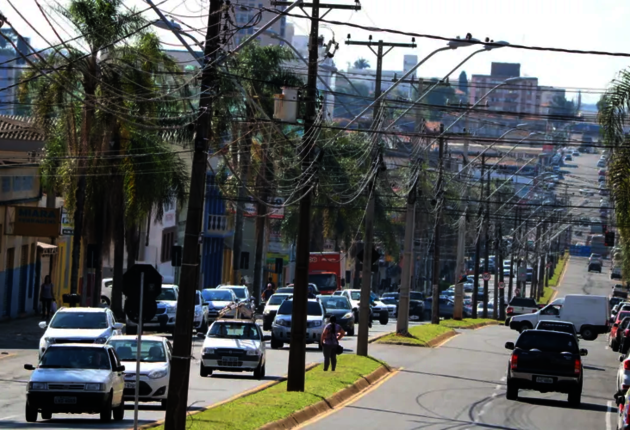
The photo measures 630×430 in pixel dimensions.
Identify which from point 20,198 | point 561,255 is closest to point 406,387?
point 20,198

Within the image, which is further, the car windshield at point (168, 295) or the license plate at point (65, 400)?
the car windshield at point (168, 295)

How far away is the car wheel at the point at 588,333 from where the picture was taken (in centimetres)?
6241

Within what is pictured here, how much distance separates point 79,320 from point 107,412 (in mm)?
10371

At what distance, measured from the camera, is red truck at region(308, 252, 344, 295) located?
68.9 metres

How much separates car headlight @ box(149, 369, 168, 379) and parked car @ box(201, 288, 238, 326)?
24.9 m

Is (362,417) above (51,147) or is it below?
below

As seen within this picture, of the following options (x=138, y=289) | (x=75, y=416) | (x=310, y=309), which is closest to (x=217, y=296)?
(x=310, y=309)

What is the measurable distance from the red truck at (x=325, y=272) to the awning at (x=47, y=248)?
15.4 meters

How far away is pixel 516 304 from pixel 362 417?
4816 cm

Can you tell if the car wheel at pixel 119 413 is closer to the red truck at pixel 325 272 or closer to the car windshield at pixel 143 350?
the car windshield at pixel 143 350

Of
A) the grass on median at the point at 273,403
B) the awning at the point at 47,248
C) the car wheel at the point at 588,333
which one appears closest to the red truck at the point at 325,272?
the car wheel at the point at 588,333

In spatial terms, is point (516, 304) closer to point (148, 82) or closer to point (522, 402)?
point (148, 82)

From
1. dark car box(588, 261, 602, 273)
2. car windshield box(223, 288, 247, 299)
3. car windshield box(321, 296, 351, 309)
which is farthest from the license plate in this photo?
dark car box(588, 261, 602, 273)

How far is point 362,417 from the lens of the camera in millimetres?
24719
